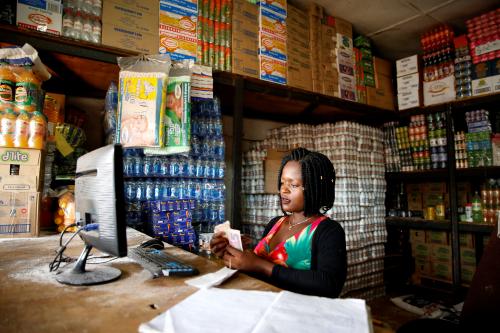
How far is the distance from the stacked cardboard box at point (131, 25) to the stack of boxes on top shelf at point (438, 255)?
166 inches

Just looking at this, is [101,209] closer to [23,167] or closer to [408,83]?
[23,167]

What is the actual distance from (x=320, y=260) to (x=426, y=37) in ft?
12.9

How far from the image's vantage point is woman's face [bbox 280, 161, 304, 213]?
5.25 feet

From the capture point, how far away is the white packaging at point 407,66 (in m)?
4.07

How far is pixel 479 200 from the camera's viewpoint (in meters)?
3.73

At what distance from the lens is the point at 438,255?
13.7 ft

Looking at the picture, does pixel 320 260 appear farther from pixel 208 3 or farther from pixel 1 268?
pixel 208 3

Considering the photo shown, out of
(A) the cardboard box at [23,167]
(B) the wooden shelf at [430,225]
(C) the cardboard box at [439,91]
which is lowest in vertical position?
(B) the wooden shelf at [430,225]

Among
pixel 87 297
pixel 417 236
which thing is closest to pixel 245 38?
pixel 87 297

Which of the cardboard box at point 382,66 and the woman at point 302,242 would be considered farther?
the cardboard box at point 382,66

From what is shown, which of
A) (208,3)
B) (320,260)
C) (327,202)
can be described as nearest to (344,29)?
(208,3)

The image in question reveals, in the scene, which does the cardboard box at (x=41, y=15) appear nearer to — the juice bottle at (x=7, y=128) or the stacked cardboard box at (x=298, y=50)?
the juice bottle at (x=7, y=128)

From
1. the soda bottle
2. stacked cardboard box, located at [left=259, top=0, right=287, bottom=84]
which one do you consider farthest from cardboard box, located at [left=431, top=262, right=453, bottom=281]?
stacked cardboard box, located at [left=259, top=0, right=287, bottom=84]

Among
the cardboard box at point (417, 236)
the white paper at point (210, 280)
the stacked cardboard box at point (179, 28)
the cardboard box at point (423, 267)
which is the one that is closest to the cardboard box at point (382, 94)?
the cardboard box at point (417, 236)
